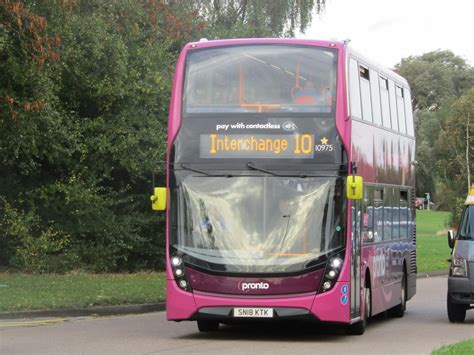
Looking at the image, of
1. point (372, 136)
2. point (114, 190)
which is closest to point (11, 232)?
point (114, 190)

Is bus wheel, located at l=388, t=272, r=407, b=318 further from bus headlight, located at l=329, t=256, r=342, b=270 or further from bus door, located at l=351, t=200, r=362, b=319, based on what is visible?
bus headlight, located at l=329, t=256, r=342, b=270

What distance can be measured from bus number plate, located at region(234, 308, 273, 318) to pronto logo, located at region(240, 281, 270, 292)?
28 cm

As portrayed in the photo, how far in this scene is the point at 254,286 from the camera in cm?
1488

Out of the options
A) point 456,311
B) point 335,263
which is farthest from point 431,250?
point 335,263

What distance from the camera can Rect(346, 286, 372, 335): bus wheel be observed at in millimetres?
16422

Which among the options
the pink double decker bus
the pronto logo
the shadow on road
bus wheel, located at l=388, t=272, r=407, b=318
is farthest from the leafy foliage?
the pronto logo

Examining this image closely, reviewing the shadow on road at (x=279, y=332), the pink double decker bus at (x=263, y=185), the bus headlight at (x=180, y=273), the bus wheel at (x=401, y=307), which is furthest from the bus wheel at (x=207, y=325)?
the bus wheel at (x=401, y=307)

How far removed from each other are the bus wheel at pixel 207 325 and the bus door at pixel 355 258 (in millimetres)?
2170

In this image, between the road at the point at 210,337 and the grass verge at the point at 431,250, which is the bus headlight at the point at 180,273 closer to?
the road at the point at 210,337

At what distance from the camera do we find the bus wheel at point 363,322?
53.9ft

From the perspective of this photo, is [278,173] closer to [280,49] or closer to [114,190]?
[280,49]

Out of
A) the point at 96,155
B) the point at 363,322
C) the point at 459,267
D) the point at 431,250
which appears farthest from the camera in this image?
the point at 431,250

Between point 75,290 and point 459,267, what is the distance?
8314mm

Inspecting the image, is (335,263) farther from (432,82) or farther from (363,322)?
(432,82)
